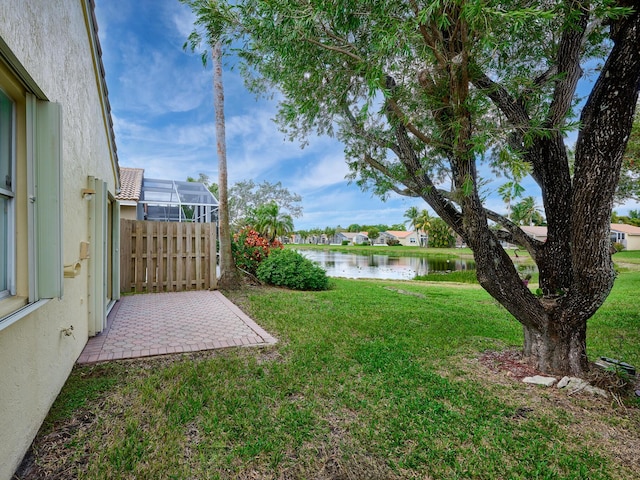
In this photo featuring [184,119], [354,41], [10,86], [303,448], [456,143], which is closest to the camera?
[10,86]

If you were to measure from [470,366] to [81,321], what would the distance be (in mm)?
4489

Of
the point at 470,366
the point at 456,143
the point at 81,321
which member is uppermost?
the point at 456,143

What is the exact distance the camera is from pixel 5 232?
1.86 meters

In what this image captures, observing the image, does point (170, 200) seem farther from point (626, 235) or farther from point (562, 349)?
point (626, 235)

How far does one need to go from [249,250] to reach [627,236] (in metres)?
53.6

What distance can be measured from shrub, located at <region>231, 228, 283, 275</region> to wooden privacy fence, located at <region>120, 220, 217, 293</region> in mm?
1265

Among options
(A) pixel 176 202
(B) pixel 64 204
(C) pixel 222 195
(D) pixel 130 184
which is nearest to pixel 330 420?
(B) pixel 64 204

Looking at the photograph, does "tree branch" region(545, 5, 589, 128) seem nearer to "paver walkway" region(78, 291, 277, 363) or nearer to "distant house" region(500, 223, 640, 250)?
"paver walkway" region(78, 291, 277, 363)

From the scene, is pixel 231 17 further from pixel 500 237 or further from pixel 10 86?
pixel 500 237

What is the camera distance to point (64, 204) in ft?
Answer: 9.29

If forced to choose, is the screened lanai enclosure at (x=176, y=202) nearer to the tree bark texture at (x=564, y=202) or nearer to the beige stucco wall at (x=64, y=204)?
the beige stucco wall at (x=64, y=204)

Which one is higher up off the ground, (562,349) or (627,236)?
(627,236)

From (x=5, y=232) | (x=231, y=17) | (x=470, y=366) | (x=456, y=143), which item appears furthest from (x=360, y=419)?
(x=231, y=17)

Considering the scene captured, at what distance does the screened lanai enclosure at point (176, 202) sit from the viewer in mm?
13617
